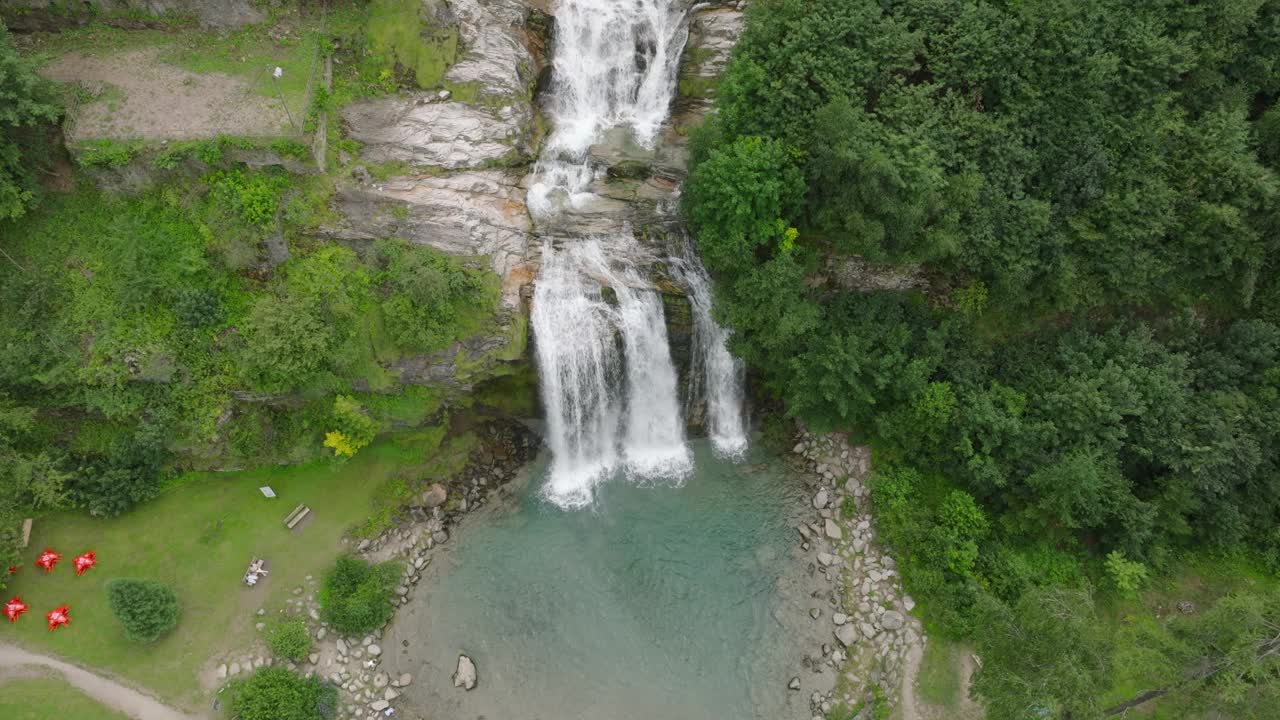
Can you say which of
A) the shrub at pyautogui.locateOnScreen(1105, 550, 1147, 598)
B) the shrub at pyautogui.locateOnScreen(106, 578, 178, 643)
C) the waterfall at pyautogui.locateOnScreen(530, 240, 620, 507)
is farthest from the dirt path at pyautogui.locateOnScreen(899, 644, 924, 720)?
the shrub at pyautogui.locateOnScreen(106, 578, 178, 643)

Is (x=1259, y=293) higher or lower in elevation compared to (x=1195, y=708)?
higher

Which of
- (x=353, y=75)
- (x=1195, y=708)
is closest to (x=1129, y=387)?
(x=1195, y=708)

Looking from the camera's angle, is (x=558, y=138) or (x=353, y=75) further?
(x=558, y=138)

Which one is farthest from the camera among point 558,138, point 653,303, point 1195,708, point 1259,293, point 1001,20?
point 558,138

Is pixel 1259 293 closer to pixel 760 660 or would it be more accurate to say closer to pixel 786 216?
pixel 786 216

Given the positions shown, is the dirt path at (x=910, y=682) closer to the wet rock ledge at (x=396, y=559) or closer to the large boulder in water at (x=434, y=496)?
the wet rock ledge at (x=396, y=559)

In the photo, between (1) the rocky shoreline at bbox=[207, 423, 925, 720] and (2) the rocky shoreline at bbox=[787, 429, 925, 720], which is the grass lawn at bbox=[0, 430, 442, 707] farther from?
(2) the rocky shoreline at bbox=[787, 429, 925, 720]

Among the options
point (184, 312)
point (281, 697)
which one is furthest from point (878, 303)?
point (184, 312)
